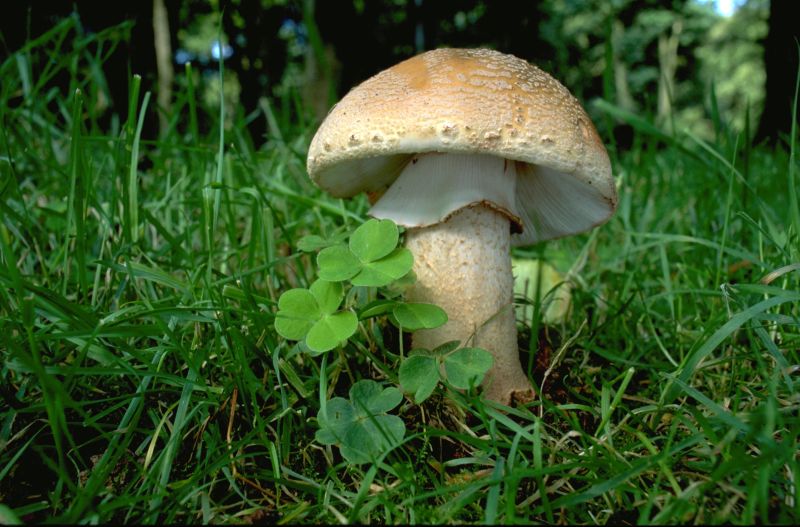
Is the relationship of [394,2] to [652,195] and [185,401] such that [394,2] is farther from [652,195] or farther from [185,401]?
[185,401]

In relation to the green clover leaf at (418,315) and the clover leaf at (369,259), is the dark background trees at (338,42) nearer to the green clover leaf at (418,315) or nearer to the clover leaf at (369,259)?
the clover leaf at (369,259)

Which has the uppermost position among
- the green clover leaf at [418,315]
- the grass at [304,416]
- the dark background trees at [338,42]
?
the dark background trees at [338,42]

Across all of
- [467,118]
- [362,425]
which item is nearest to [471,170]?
[467,118]

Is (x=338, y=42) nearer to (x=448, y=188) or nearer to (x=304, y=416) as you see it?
(x=448, y=188)

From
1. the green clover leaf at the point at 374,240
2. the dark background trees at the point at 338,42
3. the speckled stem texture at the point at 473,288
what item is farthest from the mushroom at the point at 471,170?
the dark background trees at the point at 338,42

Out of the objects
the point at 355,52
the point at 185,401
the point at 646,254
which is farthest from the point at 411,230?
the point at 355,52
